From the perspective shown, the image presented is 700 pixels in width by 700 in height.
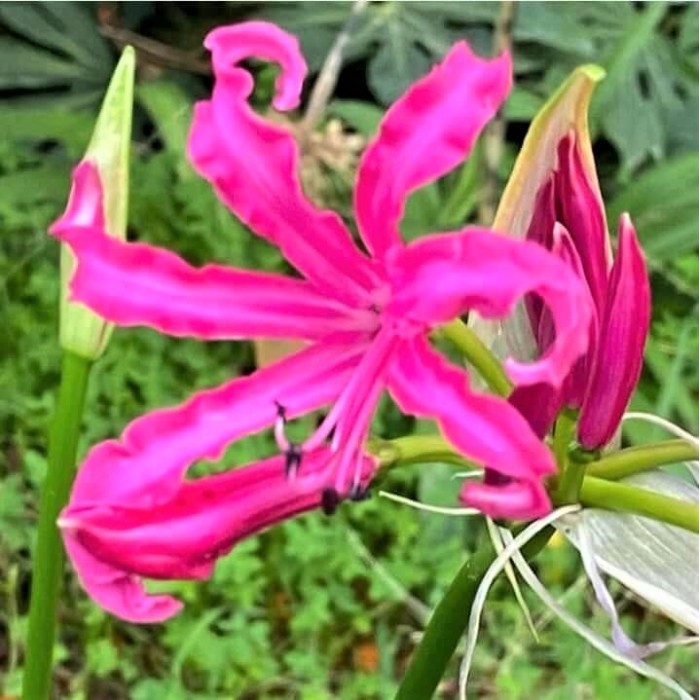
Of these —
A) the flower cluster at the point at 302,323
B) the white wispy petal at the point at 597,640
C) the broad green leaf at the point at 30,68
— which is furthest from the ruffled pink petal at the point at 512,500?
the broad green leaf at the point at 30,68

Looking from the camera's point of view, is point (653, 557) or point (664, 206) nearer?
point (653, 557)

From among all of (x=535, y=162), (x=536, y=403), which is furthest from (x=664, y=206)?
(x=536, y=403)

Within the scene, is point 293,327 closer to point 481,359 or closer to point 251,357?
point 481,359

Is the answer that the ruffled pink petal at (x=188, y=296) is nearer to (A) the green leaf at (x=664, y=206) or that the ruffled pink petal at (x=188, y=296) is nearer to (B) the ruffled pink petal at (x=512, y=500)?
(B) the ruffled pink petal at (x=512, y=500)

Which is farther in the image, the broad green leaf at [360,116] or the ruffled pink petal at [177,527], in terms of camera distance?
the broad green leaf at [360,116]

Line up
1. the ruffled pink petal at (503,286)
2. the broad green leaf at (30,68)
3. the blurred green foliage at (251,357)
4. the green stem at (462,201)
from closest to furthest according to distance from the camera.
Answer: the ruffled pink petal at (503,286)
the blurred green foliage at (251,357)
the green stem at (462,201)
the broad green leaf at (30,68)

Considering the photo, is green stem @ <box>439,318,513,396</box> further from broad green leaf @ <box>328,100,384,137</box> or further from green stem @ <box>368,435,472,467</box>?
broad green leaf @ <box>328,100,384,137</box>

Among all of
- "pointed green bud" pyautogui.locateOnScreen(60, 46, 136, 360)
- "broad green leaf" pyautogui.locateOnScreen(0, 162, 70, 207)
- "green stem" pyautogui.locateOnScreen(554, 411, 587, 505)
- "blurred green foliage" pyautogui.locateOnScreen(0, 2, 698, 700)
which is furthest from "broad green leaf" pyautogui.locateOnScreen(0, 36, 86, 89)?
"green stem" pyautogui.locateOnScreen(554, 411, 587, 505)
